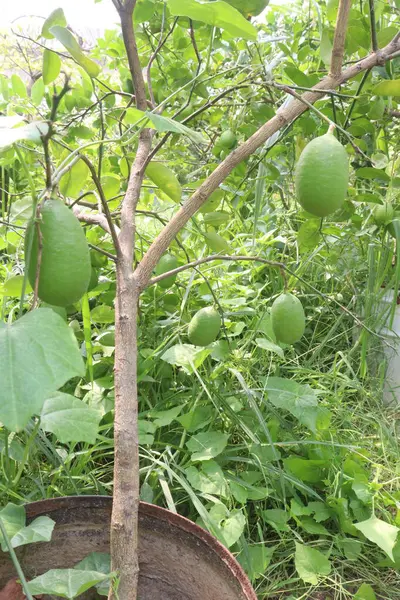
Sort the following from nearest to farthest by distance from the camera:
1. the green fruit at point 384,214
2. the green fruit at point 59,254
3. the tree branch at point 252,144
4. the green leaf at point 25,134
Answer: the green leaf at point 25,134, the green fruit at point 59,254, the tree branch at point 252,144, the green fruit at point 384,214

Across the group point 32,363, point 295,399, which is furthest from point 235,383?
point 32,363

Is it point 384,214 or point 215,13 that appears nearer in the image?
point 215,13

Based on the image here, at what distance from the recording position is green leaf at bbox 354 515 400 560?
0.99 meters

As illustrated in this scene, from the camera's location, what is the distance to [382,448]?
1.38 m

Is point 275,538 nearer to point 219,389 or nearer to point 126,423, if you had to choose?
point 219,389

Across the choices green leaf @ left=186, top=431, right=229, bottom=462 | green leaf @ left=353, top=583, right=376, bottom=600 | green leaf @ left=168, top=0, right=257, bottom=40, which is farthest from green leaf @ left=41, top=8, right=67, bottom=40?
green leaf @ left=353, top=583, right=376, bottom=600

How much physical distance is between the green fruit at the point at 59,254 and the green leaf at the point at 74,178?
0.90ft

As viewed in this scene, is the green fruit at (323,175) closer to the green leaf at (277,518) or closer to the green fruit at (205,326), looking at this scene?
the green fruit at (205,326)

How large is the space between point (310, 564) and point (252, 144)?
32.4 inches

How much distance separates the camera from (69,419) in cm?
80

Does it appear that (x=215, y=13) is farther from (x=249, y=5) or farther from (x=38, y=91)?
(x=38, y=91)

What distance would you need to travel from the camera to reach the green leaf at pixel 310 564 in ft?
3.36

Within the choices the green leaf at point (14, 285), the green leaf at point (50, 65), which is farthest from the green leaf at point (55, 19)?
the green leaf at point (14, 285)

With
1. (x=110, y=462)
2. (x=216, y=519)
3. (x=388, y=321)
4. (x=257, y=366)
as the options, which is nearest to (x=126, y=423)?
(x=216, y=519)
